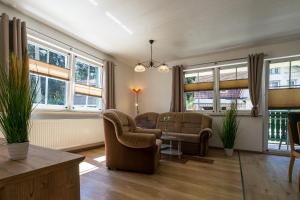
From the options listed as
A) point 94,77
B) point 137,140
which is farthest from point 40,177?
point 94,77

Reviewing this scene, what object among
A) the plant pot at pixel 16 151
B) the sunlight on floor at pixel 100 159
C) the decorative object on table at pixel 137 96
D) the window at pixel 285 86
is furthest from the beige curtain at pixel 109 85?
the window at pixel 285 86

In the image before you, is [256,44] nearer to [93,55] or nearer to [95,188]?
[93,55]

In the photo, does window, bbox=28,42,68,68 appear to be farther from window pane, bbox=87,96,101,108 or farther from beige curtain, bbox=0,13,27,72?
window pane, bbox=87,96,101,108

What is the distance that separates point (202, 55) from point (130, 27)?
245 centimetres

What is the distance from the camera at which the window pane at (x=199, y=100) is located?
4730mm

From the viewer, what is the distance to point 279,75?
399 cm

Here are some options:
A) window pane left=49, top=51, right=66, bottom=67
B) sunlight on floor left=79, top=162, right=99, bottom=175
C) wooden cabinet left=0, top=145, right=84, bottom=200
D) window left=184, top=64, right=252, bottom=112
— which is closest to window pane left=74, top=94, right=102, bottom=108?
window pane left=49, top=51, right=66, bottom=67

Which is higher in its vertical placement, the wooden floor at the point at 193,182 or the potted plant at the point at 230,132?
the potted plant at the point at 230,132

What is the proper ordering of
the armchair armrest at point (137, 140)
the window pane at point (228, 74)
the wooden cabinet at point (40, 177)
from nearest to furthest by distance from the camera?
the wooden cabinet at point (40, 177), the armchair armrest at point (137, 140), the window pane at point (228, 74)

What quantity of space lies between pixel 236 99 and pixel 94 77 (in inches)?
154

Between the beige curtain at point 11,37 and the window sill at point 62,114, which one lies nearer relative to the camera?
the beige curtain at point 11,37

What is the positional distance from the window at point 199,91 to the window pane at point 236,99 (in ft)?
0.94

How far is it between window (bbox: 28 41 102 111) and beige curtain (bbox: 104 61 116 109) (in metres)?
0.21

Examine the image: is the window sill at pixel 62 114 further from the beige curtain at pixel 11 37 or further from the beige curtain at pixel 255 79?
the beige curtain at pixel 255 79
